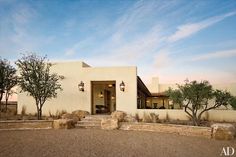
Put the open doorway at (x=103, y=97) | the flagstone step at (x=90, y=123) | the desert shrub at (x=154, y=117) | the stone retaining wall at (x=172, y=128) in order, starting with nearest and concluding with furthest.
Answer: the stone retaining wall at (x=172, y=128) < the flagstone step at (x=90, y=123) < the desert shrub at (x=154, y=117) < the open doorway at (x=103, y=97)

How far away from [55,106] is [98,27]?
20.1 ft

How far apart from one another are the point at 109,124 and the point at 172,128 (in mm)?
3133

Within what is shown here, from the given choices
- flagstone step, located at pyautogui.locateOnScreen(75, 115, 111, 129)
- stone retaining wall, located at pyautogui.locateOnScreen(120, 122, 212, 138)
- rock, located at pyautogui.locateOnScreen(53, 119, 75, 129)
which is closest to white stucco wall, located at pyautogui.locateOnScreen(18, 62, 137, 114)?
flagstone step, located at pyautogui.locateOnScreen(75, 115, 111, 129)

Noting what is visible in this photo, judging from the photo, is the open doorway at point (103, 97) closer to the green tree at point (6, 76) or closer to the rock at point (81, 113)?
the rock at point (81, 113)

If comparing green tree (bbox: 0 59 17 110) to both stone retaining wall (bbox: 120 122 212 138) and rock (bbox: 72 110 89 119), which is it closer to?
rock (bbox: 72 110 89 119)

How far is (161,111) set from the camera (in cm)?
1569

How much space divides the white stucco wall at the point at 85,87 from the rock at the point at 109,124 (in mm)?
3257

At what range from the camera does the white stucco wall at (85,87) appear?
16.3 m

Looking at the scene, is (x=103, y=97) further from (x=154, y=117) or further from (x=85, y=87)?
(x=154, y=117)

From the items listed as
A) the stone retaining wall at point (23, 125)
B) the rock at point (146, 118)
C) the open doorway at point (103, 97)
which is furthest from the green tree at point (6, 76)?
the rock at point (146, 118)

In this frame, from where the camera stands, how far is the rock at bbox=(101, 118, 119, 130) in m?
12.9

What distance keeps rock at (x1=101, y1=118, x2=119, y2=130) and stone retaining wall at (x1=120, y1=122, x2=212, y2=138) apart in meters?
0.36

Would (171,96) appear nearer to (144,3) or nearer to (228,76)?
(144,3)

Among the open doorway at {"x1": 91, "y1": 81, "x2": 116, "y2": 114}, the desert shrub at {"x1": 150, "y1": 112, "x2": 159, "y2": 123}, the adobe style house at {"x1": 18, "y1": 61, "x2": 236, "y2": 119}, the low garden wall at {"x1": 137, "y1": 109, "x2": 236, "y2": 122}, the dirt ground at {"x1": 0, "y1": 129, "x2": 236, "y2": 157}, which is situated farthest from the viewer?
the open doorway at {"x1": 91, "y1": 81, "x2": 116, "y2": 114}
